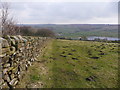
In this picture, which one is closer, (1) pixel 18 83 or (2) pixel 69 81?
(1) pixel 18 83

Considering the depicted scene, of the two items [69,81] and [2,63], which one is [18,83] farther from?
[69,81]

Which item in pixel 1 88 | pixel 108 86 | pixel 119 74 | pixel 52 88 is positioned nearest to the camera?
pixel 1 88

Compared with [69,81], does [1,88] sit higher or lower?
higher

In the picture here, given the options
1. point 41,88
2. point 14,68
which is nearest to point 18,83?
point 14,68

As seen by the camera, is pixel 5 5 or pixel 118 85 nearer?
pixel 118 85

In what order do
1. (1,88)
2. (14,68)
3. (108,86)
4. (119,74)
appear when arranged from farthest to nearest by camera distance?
(119,74)
(108,86)
(14,68)
(1,88)

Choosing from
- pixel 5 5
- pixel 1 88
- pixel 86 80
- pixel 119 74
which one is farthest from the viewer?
pixel 5 5

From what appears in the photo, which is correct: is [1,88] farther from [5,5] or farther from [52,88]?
[5,5]

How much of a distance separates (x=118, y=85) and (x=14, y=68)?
553 centimetres

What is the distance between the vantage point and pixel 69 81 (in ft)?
17.7

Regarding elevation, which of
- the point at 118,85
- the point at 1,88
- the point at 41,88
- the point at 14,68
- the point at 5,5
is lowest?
the point at 118,85

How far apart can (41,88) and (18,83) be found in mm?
1153

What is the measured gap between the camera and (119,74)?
666 cm

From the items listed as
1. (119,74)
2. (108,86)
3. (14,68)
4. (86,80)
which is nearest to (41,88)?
(14,68)
